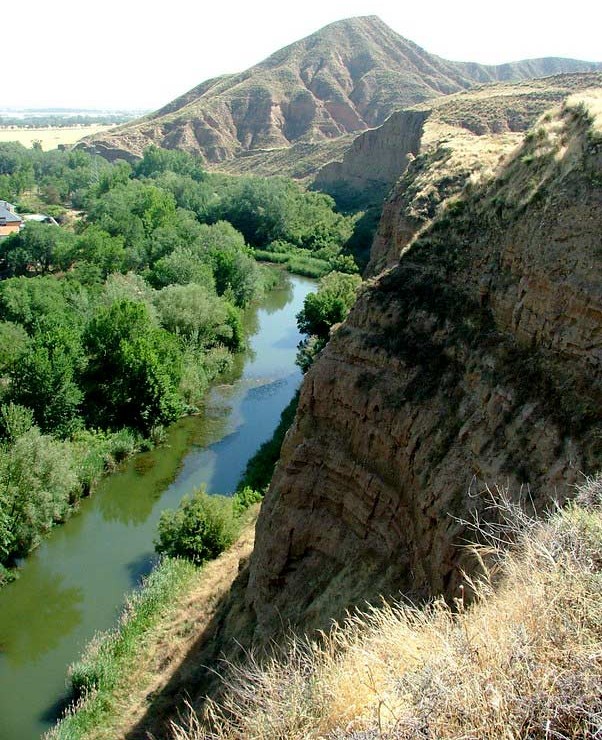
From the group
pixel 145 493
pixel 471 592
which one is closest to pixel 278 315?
pixel 145 493

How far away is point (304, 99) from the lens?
408ft

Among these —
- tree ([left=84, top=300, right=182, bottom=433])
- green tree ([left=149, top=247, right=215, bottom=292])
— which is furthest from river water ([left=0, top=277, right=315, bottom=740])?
green tree ([left=149, top=247, right=215, bottom=292])

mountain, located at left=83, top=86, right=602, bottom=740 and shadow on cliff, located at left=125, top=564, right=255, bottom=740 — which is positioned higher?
mountain, located at left=83, top=86, right=602, bottom=740

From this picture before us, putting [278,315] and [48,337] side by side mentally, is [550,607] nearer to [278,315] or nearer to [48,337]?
[48,337]

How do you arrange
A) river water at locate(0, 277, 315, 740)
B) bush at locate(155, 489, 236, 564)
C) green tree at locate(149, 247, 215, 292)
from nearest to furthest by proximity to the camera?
river water at locate(0, 277, 315, 740) < bush at locate(155, 489, 236, 564) < green tree at locate(149, 247, 215, 292)

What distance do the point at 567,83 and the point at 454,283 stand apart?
65133 millimetres

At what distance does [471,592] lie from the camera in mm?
9125

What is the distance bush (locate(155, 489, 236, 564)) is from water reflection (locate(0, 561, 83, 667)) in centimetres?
340

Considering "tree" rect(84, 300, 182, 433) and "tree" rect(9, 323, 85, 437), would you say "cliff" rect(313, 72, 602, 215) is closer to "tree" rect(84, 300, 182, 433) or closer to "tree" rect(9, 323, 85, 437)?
"tree" rect(84, 300, 182, 433)

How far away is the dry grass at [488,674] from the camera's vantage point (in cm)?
500

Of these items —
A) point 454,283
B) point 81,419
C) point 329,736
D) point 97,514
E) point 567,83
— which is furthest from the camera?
point 567,83

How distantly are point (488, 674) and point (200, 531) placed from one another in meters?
16.4

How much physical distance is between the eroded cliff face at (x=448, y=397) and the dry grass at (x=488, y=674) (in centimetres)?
303

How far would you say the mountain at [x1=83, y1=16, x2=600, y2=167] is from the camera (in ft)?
396
